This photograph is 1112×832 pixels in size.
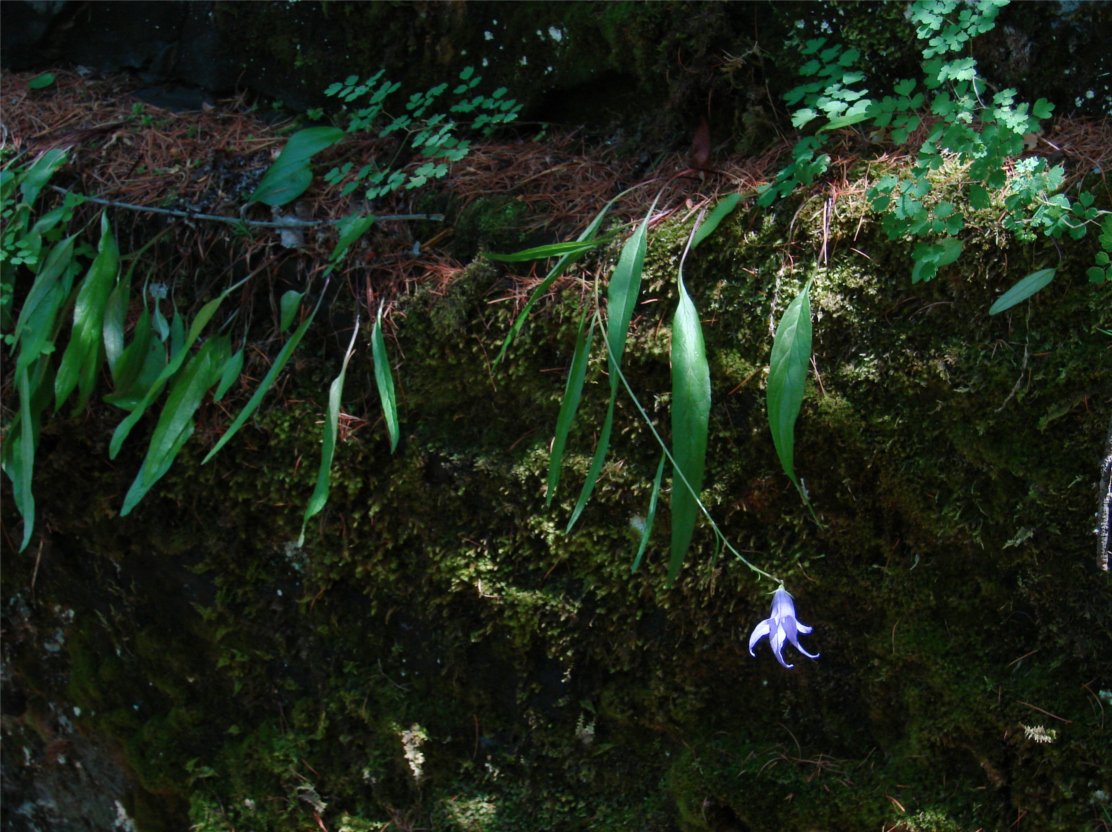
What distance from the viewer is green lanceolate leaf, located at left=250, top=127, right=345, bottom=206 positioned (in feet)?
6.06

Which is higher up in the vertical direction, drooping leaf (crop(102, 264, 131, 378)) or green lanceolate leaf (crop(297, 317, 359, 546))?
drooping leaf (crop(102, 264, 131, 378))

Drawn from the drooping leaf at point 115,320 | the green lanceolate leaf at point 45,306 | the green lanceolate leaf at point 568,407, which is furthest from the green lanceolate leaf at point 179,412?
the green lanceolate leaf at point 568,407

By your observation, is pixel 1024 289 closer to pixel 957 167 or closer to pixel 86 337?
pixel 957 167

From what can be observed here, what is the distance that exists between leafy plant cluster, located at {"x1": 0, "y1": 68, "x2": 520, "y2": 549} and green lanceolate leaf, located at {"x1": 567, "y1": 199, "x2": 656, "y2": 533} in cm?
43

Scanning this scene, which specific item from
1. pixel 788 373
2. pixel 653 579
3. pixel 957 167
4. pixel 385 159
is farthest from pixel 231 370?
pixel 957 167

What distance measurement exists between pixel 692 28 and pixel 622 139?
33 cm

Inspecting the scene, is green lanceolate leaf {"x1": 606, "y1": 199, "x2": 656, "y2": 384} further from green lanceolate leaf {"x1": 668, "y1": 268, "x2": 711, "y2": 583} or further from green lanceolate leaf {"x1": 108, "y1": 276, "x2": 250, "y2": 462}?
green lanceolate leaf {"x1": 108, "y1": 276, "x2": 250, "y2": 462}

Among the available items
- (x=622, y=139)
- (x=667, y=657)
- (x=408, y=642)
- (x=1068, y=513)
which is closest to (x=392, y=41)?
(x=622, y=139)

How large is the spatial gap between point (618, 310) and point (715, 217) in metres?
0.30

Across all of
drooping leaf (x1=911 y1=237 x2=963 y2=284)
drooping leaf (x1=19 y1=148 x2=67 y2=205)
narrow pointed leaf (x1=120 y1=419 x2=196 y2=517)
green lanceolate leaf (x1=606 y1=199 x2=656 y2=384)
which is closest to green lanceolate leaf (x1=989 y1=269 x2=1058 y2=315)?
drooping leaf (x1=911 y1=237 x2=963 y2=284)

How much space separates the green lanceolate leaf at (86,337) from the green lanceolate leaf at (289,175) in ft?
1.23

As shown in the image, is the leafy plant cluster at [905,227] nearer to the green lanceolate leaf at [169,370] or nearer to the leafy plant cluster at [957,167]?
the leafy plant cluster at [957,167]

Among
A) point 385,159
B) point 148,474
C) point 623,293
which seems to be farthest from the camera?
point 385,159

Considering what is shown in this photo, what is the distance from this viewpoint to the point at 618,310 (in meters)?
1.39
